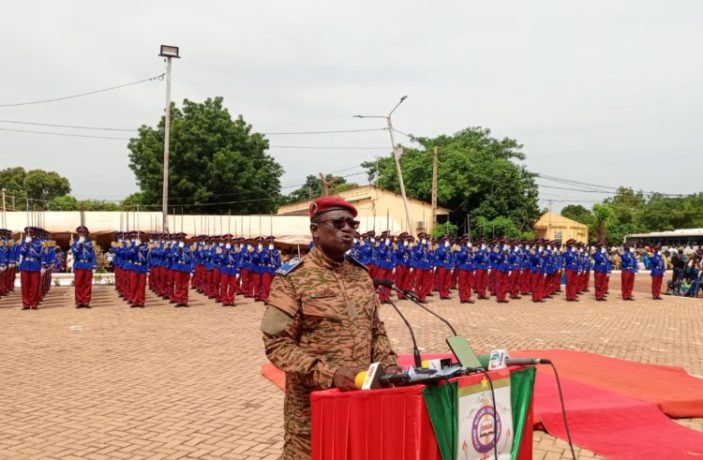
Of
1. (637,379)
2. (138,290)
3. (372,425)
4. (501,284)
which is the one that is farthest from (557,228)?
(372,425)

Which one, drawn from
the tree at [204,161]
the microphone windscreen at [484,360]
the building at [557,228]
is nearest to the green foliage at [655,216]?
the building at [557,228]

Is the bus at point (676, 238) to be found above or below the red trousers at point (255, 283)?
above

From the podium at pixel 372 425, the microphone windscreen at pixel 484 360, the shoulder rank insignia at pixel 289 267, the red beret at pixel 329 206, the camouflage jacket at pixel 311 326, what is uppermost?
the red beret at pixel 329 206

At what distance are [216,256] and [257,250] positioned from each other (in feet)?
3.79

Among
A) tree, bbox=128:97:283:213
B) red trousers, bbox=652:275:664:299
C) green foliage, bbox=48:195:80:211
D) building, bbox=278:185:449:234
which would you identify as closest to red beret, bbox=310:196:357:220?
red trousers, bbox=652:275:664:299

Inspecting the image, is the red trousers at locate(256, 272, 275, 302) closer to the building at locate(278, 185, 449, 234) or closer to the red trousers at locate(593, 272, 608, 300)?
the red trousers at locate(593, 272, 608, 300)

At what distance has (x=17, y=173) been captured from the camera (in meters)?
64.6

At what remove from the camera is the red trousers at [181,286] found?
14.9 m

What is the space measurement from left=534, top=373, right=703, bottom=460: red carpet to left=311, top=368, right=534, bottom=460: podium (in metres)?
2.80

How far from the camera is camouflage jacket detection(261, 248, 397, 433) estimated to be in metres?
2.69

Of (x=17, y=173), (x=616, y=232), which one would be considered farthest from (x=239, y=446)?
(x=17, y=173)

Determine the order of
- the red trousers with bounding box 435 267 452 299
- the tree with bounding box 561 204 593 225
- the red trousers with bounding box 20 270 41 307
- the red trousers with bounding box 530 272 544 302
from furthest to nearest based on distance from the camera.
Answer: the tree with bounding box 561 204 593 225, the red trousers with bounding box 530 272 544 302, the red trousers with bounding box 435 267 452 299, the red trousers with bounding box 20 270 41 307

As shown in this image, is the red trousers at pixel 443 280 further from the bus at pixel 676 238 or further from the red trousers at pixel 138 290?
the bus at pixel 676 238

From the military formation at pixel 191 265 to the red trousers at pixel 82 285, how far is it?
3.51 ft
